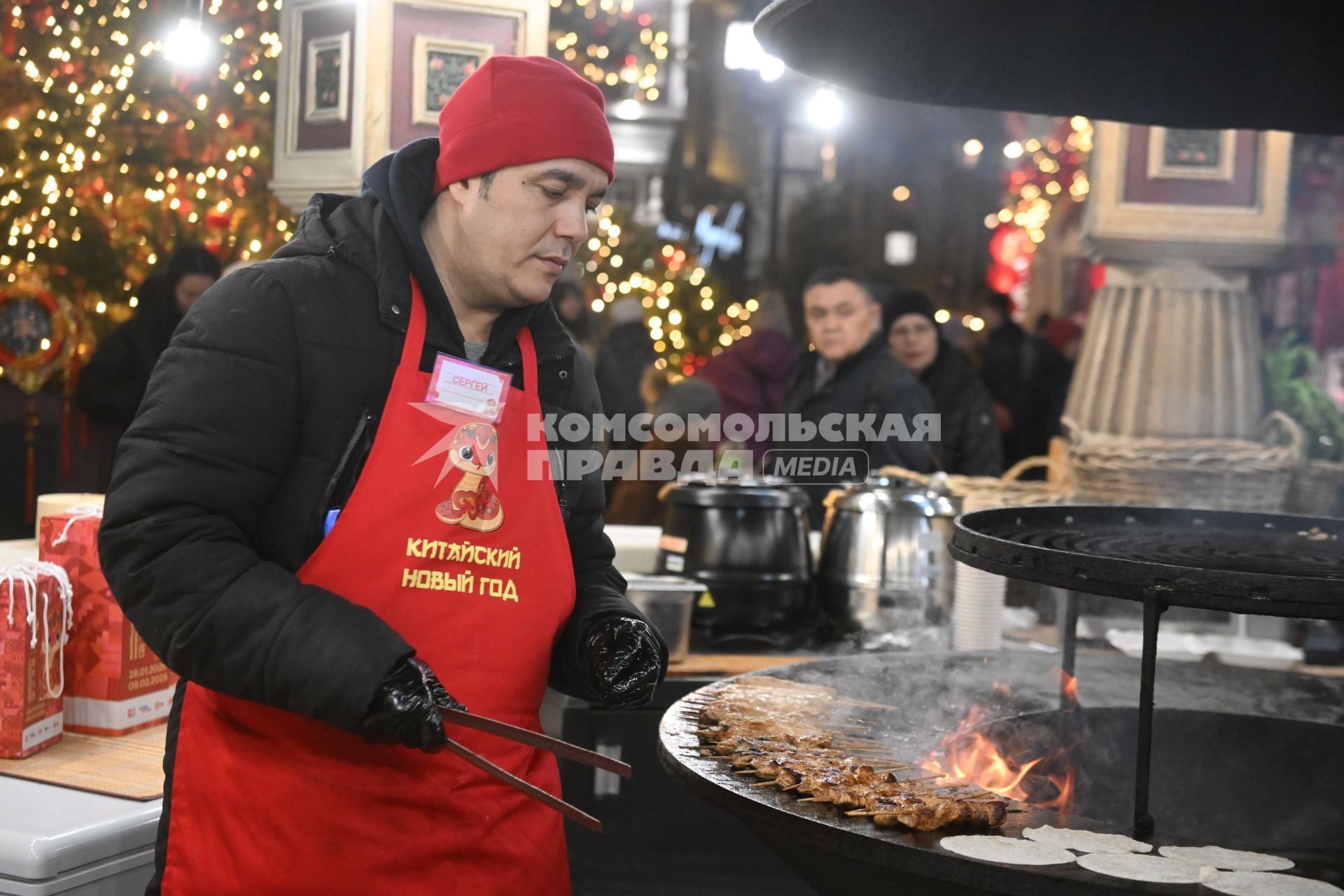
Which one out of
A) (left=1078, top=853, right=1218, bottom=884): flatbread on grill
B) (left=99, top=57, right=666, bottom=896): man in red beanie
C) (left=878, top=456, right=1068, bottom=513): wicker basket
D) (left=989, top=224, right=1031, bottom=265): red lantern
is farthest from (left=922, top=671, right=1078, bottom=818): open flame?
(left=989, top=224, right=1031, bottom=265): red lantern

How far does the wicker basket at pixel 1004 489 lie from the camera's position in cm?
315

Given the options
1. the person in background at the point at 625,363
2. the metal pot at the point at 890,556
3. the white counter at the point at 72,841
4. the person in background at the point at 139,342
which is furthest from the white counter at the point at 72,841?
the person in background at the point at 625,363

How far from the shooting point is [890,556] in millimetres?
2941

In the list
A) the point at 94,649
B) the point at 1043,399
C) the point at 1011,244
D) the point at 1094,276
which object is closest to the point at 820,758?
the point at 94,649

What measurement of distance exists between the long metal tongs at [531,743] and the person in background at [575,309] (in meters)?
3.99

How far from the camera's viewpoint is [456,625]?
168 cm

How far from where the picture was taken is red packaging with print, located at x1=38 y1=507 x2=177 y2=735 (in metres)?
2.12

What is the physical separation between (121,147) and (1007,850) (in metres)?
5.33

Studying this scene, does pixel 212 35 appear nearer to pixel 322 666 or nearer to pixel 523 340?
pixel 523 340

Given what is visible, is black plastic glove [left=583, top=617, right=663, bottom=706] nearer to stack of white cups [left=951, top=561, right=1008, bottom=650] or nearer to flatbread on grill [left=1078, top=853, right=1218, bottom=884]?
flatbread on grill [left=1078, top=853, right=1218, bottom=884]

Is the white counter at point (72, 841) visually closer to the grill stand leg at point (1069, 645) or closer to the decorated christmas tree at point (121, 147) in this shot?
the grill stand leg at point (1069, 645)

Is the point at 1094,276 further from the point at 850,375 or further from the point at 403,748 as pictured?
the point at 403,748

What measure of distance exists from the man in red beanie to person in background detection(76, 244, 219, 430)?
121 inches

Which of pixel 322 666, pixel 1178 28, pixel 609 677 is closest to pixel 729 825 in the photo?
pixel 609 677
